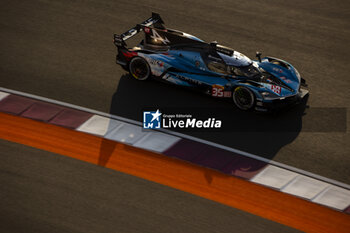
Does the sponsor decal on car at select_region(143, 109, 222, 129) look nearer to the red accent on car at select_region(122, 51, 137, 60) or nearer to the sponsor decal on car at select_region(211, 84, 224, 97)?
the sponsor decal on car at select_region(211, 84, 224, 97)

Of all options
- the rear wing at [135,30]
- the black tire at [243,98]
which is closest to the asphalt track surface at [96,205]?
the black tire at [243,98]

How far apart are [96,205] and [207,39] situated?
26.9ft

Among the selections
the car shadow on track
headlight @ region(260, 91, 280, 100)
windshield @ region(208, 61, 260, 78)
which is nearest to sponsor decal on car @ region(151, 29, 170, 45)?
the car shadow on track

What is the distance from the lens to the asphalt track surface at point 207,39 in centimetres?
1125

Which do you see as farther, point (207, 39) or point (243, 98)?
point (207, 39)

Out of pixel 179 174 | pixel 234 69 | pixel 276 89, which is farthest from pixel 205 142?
pixel 276 89

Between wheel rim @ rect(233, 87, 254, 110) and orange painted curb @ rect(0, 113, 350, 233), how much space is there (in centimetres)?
248

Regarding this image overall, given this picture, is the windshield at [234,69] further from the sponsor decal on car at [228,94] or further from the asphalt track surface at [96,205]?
the asphalt track surface at [96,205]

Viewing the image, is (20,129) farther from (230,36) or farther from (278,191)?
(230,36)

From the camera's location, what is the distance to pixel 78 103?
1238 cm

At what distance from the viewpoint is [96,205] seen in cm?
952

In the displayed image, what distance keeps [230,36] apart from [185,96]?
406 cm

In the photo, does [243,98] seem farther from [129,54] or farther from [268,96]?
[129,54]

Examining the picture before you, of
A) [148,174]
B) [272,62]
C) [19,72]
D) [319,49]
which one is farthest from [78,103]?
[319,49]
